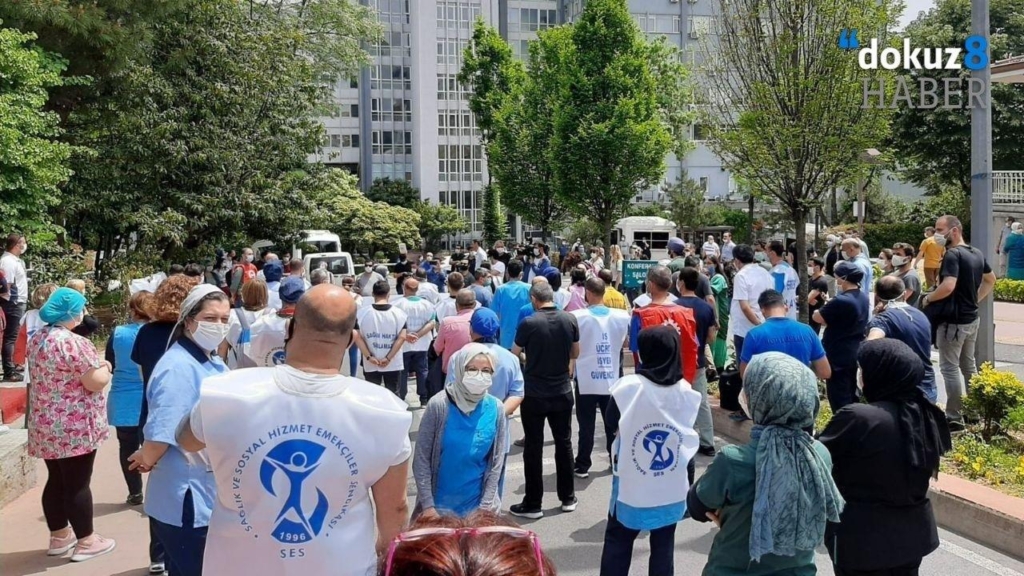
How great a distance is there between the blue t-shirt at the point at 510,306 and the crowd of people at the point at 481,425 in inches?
1.0

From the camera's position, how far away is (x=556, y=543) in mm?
6109

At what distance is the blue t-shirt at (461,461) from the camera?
15.0ft

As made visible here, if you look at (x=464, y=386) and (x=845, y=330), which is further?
(x=845, y=330)

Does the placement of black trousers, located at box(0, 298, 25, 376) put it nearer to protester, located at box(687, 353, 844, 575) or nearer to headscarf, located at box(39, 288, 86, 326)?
headscarf, located at box(39, 288, 86, 326)

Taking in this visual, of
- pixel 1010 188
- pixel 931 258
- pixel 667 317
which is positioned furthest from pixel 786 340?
pixel 1010 188

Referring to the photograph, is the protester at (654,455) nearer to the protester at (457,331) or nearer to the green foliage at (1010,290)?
the protester at (457,331)

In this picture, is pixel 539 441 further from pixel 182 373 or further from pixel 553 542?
pixel 182 373

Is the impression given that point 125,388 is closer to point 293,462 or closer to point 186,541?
point 186,541

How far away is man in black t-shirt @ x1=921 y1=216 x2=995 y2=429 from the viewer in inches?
311

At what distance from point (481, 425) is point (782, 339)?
2852mm

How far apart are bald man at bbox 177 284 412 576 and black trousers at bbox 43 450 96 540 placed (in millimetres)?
3406

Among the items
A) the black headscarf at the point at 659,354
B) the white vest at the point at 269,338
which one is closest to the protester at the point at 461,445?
the black headscarf at the point at 659,354

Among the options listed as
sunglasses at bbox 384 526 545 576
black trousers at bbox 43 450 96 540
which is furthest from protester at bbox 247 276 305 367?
sunglasses at bbox 384 526 545 576

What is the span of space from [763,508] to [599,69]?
2305 cm
